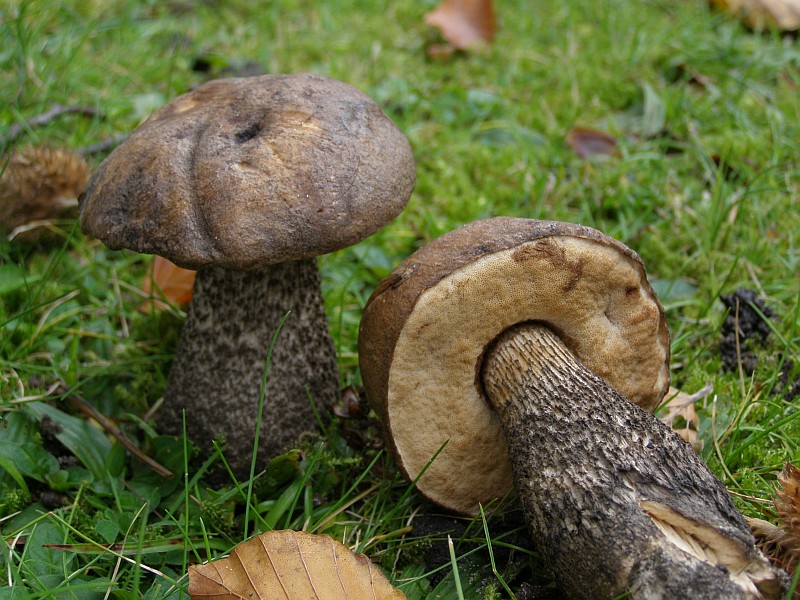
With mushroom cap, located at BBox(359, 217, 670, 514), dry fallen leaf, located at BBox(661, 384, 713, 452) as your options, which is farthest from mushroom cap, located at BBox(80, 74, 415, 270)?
dry fallen leaf, located at BBox(661, 384, 713, 452)

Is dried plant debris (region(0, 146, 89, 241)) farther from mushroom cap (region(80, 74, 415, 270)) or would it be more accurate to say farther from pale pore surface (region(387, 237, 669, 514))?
pale pore surface (region(387, 237, 669, 514))

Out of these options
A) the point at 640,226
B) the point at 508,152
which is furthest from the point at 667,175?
the point at 508,152

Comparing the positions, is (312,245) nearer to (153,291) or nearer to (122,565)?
(122,565)

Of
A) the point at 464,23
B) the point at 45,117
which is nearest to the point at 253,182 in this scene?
the point at 45,117

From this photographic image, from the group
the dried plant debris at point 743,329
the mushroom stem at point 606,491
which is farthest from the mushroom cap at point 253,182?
the dried plant debris at point 743,329

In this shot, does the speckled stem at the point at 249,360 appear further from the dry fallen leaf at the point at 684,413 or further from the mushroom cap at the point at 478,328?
the dry fallen leaf at the point at 684,413

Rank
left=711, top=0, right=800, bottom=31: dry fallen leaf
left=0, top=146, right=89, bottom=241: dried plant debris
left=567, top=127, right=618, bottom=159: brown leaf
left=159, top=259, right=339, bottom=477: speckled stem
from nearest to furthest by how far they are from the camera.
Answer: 1. left=159, top=259, right=339, bottom=477: speckled stem
2. left=0, top=146, right=89, bottom=241: dried plant debris
3. left=567, top=127, right=618, bottom=159: brown leaf
4. left=711, top=0, right=800, bottom=31: dry fallen leaf
